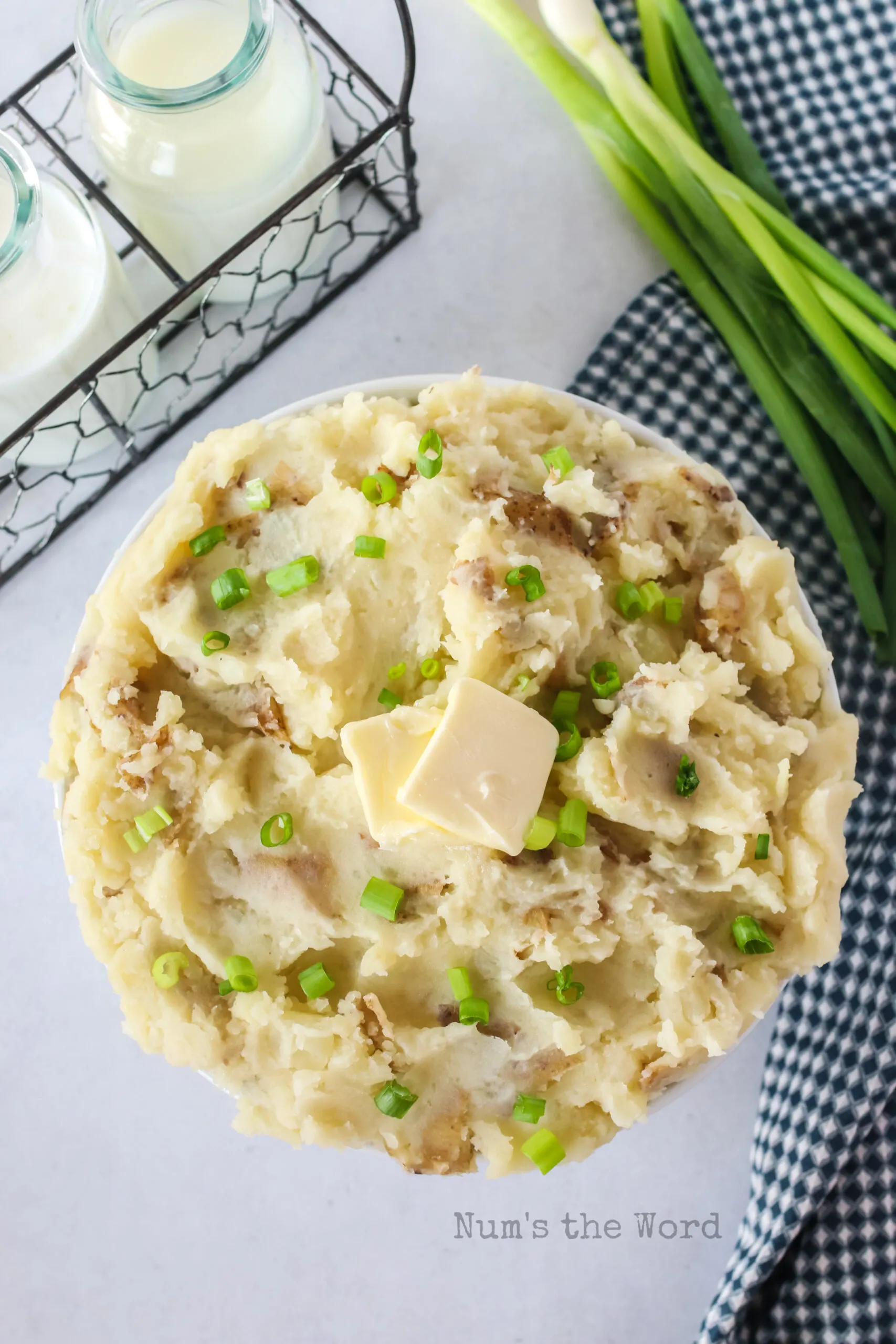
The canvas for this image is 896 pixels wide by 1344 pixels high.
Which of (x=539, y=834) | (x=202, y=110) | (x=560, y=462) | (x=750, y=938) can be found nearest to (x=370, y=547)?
(x=560, y=462)

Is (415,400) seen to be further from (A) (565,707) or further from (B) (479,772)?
(B) (479,772)

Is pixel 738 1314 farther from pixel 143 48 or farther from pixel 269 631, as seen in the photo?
pixel 143 48

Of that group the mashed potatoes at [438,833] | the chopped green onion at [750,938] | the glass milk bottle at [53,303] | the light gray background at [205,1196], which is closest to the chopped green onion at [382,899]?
the mashed potatoes at [438,833]

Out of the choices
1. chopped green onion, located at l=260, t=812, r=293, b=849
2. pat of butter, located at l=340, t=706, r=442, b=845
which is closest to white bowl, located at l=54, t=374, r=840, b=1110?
chopped green onion, located at l=260, t=812, r=293, b=849

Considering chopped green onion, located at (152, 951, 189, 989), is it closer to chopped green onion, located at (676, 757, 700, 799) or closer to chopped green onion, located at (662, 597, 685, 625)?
chopped green onion, located at (676, 757, 700, 799)

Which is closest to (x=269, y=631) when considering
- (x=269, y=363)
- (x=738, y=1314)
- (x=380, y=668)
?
(x=380, y=668)

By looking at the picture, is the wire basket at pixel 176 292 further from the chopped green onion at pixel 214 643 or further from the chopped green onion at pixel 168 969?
the chopped green onion at pixel 168 969

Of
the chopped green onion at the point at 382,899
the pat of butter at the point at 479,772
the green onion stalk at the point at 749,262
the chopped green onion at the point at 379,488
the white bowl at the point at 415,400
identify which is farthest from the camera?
the green onion stalk at the point at 749,262
